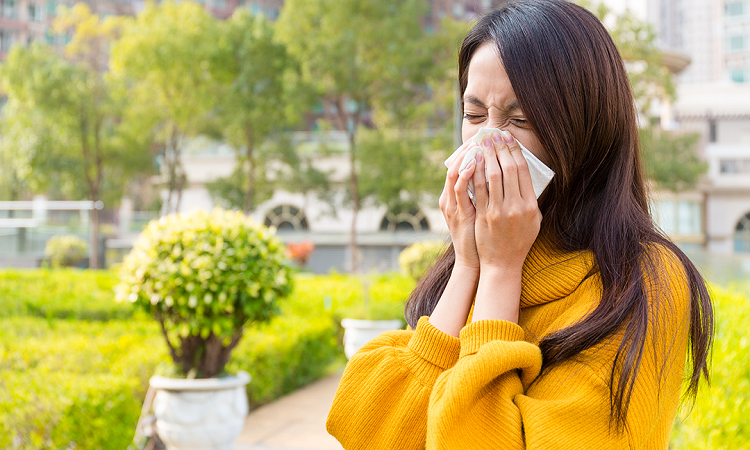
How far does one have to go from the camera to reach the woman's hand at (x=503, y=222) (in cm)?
125

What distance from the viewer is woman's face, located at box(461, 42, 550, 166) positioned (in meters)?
1.29

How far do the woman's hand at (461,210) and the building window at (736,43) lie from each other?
62095 mm

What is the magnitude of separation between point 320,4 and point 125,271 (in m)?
15.7

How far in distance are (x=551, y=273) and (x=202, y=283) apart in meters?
3.32

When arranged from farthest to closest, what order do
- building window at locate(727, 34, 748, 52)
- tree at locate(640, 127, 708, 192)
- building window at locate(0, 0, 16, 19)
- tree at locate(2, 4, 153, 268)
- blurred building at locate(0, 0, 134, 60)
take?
building window at locate(727, 34, 748, 52), building window at locate(0, 0, 16, 19), blurred building at locate(0, 0, 134, 60), tree at locate(640, 127, 708, 192), tree at locate(2, 4, 153, 268)

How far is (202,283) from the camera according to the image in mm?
4219

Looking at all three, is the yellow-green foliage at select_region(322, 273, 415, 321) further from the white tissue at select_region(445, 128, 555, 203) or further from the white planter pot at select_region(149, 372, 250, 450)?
the white tissue at select_region(445, 128, 555, 203)

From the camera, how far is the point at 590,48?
1273mm

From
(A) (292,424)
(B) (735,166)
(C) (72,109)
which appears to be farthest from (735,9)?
(A) (292,424)

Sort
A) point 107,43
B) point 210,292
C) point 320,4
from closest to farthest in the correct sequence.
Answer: point 210,292 < point 320,4 < point 107,43

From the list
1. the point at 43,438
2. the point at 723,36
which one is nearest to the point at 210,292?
the point at 43,438

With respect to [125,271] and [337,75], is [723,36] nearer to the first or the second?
[337,75]

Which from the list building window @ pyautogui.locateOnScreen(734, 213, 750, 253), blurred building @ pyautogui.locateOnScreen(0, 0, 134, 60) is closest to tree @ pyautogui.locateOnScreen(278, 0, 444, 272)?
building window @ pyautogui.locateOnScreen(734, 213, 750, 253)

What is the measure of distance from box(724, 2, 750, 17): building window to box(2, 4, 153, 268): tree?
50.8 metres
